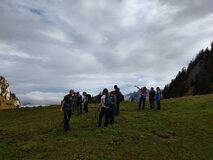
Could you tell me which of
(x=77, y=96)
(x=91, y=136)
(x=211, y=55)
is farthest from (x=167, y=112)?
(x=211, y=55)

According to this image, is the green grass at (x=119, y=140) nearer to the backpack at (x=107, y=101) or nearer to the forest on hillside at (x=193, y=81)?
the backpack at (x=107, y=101)

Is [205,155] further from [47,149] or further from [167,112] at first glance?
[167,112]

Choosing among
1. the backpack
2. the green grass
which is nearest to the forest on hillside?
the green grass

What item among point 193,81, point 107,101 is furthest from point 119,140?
point 193,81

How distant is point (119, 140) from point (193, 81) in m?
147

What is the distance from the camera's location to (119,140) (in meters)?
30.2

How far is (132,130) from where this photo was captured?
112 ft

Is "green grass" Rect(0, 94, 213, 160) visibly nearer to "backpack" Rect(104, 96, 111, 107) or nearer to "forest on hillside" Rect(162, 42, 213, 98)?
"backpack" Rect(104, 96, 111, 107)

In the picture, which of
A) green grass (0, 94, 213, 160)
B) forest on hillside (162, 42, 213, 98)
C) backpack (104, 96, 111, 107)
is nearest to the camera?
green grass (0, 94, 213, 160)

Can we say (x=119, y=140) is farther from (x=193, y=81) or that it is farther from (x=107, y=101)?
(x=193, y=81)

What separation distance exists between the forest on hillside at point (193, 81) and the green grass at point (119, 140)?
376 ft

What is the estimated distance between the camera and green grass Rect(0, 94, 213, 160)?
27119 mm

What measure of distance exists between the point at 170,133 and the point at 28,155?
40.9 feet

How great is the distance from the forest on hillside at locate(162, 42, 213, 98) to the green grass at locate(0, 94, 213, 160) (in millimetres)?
114496
